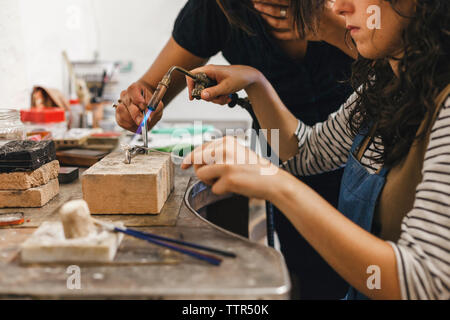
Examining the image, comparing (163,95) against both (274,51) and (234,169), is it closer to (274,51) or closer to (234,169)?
(234,169)

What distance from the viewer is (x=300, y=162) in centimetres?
153

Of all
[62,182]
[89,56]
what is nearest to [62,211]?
[62,182]

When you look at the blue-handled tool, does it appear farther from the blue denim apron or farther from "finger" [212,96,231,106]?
"finger" [212,96,231,106]

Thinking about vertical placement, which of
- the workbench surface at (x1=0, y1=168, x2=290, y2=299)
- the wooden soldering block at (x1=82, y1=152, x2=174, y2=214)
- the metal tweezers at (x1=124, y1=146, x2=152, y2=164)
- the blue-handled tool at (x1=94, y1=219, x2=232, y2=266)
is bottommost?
the workbench surface at (x1=0, y1=168, x2=290, y2=299)

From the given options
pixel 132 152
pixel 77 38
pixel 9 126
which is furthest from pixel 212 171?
pixel 77 38

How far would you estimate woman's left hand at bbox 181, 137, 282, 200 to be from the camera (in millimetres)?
857

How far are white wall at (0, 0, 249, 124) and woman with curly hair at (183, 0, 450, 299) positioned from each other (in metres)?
1.47

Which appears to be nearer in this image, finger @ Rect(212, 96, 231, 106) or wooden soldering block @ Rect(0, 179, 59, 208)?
wooden soldering block @ Rect(0, 179, 59, 208)

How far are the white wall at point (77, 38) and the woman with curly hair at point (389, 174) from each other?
1.47m

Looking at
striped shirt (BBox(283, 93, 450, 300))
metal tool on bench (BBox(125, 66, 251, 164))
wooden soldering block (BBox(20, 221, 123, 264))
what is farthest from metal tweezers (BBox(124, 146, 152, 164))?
striped shirt (BBox(283, 93, 450, 300))

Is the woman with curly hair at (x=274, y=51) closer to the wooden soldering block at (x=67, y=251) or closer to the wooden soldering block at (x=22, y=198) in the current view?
the wooden soldering block at (x=22, y=198)

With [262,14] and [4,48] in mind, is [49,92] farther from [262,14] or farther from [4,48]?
[262,14]

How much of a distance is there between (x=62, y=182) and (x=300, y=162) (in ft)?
2.80

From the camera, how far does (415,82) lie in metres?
0.97
